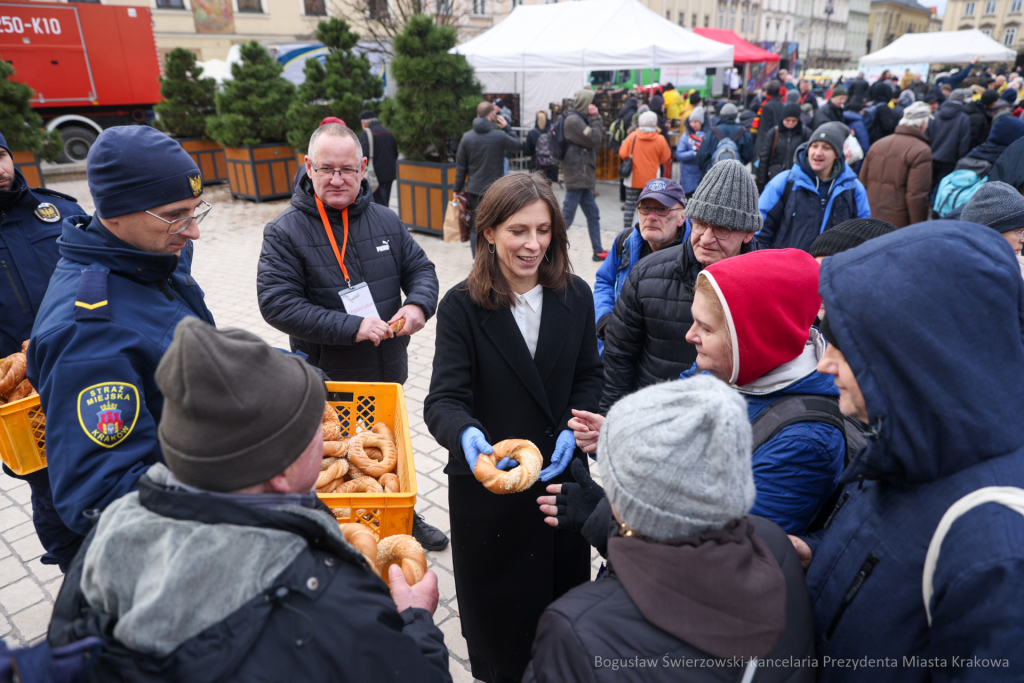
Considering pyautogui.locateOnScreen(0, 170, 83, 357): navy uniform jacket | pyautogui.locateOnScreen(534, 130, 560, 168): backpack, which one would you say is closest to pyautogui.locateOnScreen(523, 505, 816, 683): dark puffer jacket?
pyautogui.locateOnScreen(0, 170, 83, 357): navy uniform jacket

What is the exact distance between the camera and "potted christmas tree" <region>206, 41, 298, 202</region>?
40.9 ft

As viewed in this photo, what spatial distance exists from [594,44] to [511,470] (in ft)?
37.0

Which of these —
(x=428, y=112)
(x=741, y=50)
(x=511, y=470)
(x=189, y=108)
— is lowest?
(x=511, y=470)

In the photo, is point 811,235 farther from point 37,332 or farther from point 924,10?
point 924,10

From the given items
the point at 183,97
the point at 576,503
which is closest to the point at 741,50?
the point at 183,97

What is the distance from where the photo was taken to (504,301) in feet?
7.76

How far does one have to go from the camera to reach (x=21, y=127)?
1155 centimetres

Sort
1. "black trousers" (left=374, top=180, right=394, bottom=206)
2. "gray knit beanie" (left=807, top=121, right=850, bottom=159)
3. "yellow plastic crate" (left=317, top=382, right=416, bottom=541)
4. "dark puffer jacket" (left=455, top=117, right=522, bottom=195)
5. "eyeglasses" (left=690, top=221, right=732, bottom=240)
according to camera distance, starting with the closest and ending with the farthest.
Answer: "yellow plastic crate" (left=317, top=382, right=416, bottom=541) → "eyeglasses" (left=690, top=221, right=732, bottom=240) → "gray knit beanie" (left=807, top=121, right=850, bottom=159) → "dark puffer jacket" (left=455, top=117, right=522, bottom=195) → "black trousers" (left=374, top=180, right=394, bottom=206)

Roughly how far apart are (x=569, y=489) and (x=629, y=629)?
761 mm

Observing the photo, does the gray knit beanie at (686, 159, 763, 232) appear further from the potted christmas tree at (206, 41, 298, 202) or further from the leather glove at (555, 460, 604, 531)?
the potted christmas tree at (206, 41, 298, 202)

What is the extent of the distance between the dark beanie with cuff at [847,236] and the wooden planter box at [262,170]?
1206 centimetres

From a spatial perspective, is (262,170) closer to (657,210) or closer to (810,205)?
(657,210)

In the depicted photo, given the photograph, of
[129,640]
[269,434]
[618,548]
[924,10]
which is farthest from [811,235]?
[924,10]

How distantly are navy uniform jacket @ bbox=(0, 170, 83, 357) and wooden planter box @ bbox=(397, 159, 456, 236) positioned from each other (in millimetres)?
6888
